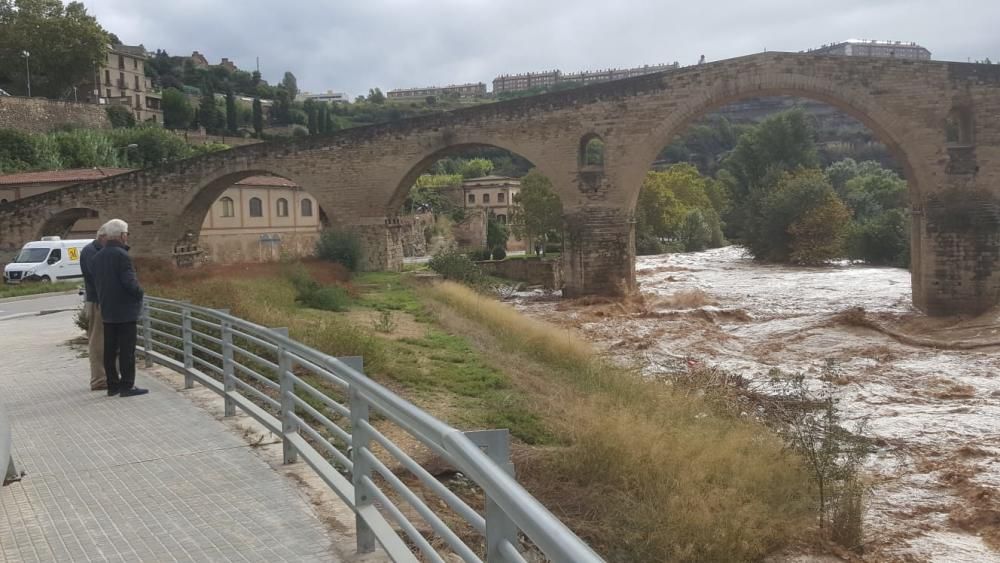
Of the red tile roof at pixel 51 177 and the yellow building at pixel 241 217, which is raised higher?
the red tile roof at pixel 51 177

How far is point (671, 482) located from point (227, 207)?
100 feet

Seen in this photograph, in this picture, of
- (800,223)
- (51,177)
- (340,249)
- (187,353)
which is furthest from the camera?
(800,223)

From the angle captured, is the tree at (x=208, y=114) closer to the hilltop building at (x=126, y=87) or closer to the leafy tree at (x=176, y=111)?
the leafy tree at (x=176, y=111)

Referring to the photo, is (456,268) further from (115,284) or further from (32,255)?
(115,284)

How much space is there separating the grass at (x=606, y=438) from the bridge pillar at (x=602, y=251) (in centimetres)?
911

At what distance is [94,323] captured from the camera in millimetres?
7254

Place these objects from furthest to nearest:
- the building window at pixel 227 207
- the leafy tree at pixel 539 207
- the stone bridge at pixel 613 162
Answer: the leafy tree at pixel 539 207, the building window at pixel 227 207, the stone bridge at pixel 613 162

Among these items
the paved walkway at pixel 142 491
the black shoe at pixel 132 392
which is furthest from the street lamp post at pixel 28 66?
the paved walkway at pixel 142 491

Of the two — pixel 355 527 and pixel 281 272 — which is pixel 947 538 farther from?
pixel 281 272

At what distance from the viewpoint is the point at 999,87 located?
19.5 meters

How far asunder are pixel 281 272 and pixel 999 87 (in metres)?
16.5

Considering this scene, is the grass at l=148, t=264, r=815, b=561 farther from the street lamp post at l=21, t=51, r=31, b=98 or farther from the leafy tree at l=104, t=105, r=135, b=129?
the leafy tree at l=104, t=105, r=135, b=129

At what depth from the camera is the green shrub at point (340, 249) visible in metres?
24.1

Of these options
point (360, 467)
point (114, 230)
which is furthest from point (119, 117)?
point (360, 467)
